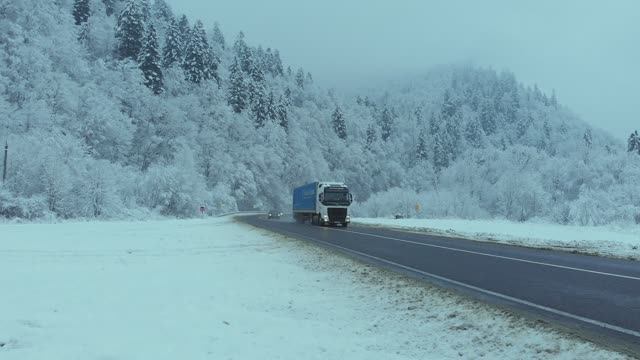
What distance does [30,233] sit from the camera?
70.6 feet

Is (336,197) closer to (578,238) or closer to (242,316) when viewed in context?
(578,238)

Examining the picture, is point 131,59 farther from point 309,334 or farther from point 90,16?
point 309,334

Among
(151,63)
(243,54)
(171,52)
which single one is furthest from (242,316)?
(243,54)

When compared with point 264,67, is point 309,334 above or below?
below

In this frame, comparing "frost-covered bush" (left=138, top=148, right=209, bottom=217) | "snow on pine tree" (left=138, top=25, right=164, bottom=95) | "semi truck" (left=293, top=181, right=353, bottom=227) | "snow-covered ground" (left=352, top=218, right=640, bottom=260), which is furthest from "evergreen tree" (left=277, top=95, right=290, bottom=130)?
"snow-covered ground" (left=352, top=218, right=640, bottom=260)

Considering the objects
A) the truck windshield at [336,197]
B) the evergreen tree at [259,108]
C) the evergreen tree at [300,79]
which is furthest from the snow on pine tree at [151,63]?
the evergreen tree at [300,79]

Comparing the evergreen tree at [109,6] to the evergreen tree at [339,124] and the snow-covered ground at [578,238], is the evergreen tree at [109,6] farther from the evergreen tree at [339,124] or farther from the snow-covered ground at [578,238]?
the snow-covered ground at [578,238]

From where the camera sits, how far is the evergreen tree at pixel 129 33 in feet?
236

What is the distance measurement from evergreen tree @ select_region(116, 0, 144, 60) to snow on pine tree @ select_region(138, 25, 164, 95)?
4.58 ft

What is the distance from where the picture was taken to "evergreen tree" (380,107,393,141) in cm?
16041

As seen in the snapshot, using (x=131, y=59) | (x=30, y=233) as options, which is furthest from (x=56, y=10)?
(x=30, y=233)

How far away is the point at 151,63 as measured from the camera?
71562mm

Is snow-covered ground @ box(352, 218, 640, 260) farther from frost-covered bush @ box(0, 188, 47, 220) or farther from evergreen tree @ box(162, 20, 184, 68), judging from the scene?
evergreen tree @ box(162, 20, 184, 68)

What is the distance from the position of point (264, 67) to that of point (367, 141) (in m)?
35.1
